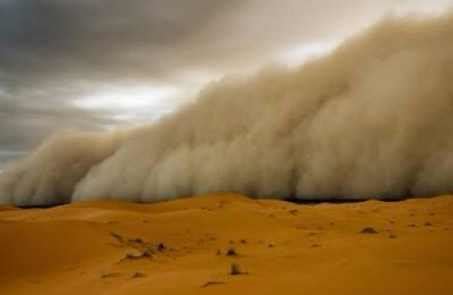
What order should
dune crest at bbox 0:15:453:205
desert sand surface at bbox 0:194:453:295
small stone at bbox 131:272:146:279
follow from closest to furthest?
desert sand surface at bbox 0:194:453:295 → small stone at bbox 131:272:146:279 → dune crest at bbox 0:15:453:205

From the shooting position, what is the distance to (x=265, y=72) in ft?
76.7

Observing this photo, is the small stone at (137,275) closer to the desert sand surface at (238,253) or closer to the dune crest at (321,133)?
the desert sand surface at (238,253)

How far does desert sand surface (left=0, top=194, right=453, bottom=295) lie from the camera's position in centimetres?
306

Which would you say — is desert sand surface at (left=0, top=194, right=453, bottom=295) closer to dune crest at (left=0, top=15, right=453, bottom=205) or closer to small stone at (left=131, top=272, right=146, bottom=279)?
small stone at (left=131, top=272, right=146, bottom=279)

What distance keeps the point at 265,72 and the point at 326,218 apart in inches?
621

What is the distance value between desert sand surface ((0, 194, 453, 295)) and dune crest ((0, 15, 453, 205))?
5785 millimetres

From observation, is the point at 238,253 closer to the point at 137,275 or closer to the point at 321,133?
the point at 137,275

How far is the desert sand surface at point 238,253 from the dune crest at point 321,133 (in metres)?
5.78

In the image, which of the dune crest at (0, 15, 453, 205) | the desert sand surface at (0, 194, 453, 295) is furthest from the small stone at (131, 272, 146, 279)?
the dune crest at (0, 15, 453, 205)

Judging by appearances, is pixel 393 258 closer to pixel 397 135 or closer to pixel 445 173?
pixel 445 173

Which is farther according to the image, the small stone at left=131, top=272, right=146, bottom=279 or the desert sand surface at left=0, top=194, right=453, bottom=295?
the small stone at left=131, top=272, right=146, bottom=279

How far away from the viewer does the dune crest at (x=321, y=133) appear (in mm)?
15602

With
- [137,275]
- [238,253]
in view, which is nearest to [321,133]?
[238,253]

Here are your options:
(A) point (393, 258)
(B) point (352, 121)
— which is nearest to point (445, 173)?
(B) point (352, 121)
